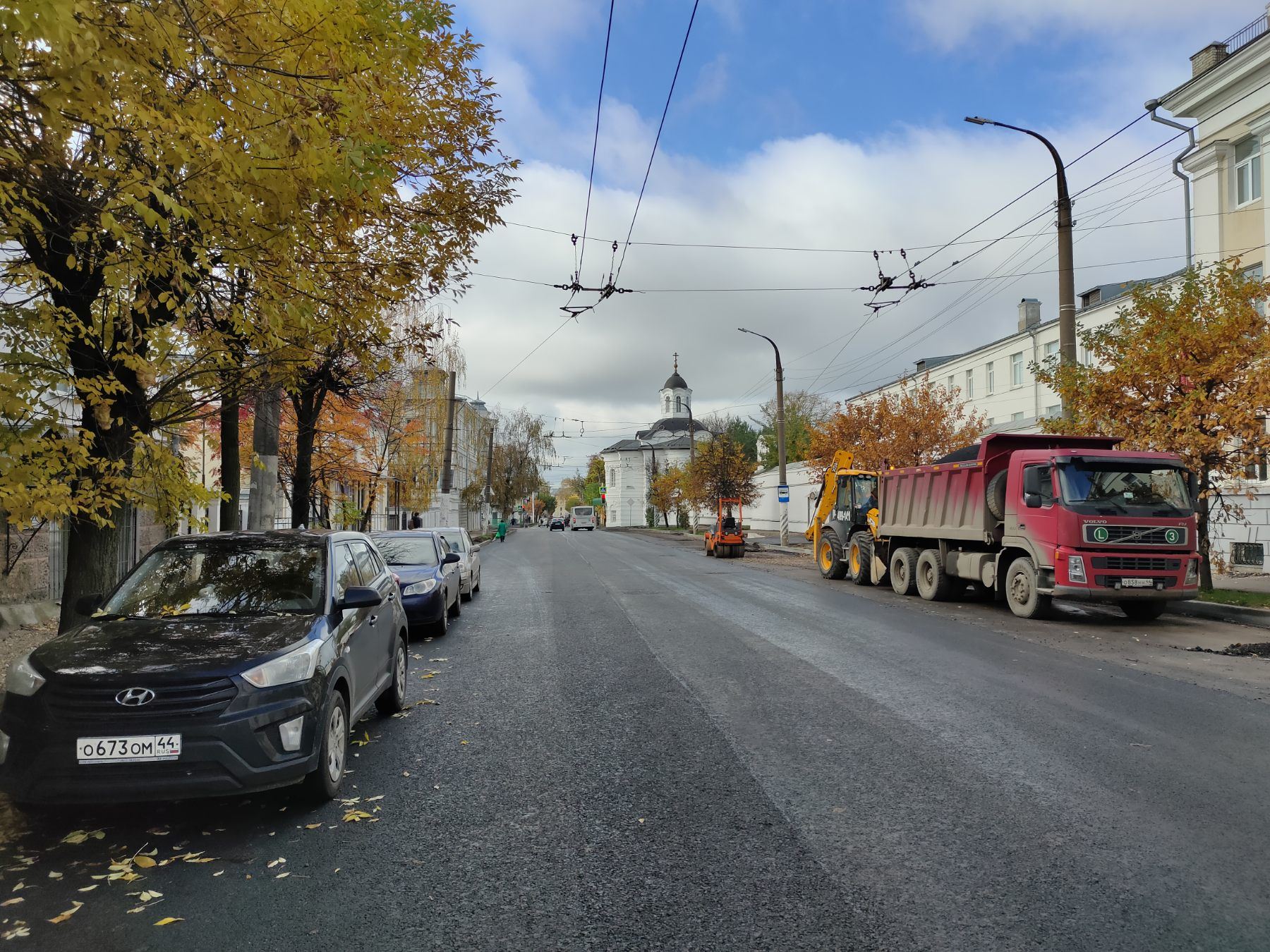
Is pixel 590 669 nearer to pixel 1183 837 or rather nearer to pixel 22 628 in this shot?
pixel 1183 837

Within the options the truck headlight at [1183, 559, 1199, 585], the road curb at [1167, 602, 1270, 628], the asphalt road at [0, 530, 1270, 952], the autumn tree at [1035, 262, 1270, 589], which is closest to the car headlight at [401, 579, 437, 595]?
the asphalt road at [0, 530, 1270, 952]

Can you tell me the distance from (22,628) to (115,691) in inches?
352

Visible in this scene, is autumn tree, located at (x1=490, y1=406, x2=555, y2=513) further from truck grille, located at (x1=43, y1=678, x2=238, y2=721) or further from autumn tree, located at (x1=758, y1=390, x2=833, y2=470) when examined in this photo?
truck grille, located at (x1=43, y1=678, x2=238, y2=721)

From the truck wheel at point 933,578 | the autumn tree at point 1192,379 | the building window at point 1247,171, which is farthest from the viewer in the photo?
the building window at point 1247,171

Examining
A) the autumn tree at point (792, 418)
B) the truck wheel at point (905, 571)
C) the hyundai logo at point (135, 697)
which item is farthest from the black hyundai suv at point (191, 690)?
the autumn tree at point (792, 418)

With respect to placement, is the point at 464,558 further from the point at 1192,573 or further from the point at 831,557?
the point at 1192,573

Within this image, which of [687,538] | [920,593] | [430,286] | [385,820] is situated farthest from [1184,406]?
[687,538]

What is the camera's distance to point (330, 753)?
4.82 m

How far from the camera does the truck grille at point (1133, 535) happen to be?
12586 mm

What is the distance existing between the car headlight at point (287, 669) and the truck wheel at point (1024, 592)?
461 inches

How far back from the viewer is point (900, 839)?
414cm

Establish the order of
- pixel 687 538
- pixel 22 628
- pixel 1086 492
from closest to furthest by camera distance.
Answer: pixel 22 628, pixel 1086 492, pixel 687 538

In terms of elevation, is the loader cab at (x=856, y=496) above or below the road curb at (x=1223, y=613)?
above

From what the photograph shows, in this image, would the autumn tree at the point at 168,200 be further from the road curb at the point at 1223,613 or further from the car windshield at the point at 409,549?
the road curb at the point at 1223,613
